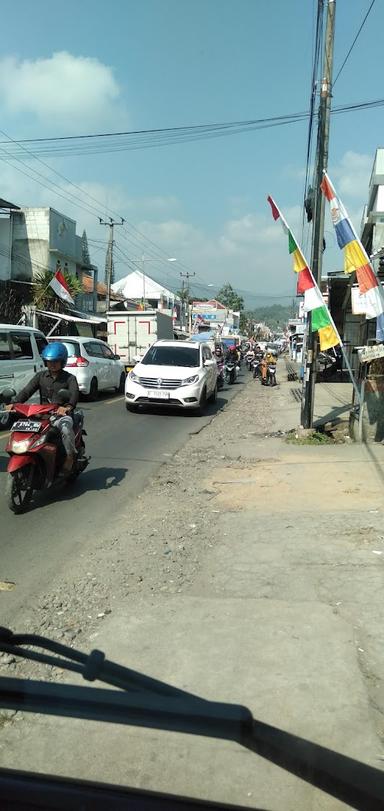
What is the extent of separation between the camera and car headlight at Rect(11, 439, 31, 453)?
20.0ft

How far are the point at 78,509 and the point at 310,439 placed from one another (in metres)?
5.48

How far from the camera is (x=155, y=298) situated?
7581 centimetres

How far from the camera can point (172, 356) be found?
1512 centimetres

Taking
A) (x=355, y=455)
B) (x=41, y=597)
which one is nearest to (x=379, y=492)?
(x=355, y=455)

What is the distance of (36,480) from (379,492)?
3.73 metres

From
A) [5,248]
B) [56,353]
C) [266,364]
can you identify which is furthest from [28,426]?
[5,248]

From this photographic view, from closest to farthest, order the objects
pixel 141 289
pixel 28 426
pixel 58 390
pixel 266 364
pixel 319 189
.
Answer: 1. pixel 28 426
2. pixel 58 390
3. pixel 319 189
4. pixel 266 364
5. pixel 141 289

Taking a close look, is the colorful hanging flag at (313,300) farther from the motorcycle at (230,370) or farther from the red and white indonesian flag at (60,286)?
the red and white indonesian flag at (60,286)

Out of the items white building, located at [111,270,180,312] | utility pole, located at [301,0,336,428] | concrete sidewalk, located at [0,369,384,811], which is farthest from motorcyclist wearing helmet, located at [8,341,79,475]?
white building, located at [111,270,180,312]

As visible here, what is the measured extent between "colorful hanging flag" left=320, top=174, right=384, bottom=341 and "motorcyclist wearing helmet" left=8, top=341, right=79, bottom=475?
453 centimetres

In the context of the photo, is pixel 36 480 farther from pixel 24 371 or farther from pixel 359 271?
pixel 24 371

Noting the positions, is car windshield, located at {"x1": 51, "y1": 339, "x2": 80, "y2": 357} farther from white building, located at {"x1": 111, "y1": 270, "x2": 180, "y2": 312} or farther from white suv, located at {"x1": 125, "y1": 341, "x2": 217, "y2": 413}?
white building, located at {"x1": 111, "y1": 270, "x2": 180, "y2": 312}

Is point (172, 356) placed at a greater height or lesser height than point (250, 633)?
greater

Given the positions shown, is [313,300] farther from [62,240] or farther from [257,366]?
[62,240]
